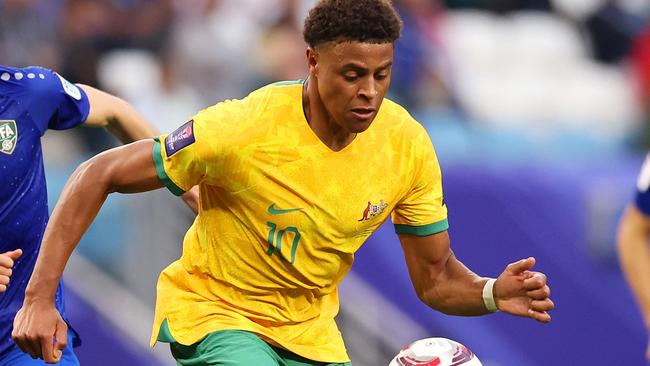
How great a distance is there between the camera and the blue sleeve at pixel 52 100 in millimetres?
5137

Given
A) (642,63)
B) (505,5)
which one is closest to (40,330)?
(642,63)

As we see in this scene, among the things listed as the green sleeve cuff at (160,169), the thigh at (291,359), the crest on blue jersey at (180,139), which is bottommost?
the thigh at (291,359)

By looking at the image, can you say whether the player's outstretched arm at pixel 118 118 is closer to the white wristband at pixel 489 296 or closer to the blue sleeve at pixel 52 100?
the blue sleeve at pixel 52 100

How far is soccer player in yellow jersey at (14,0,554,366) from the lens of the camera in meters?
4.63

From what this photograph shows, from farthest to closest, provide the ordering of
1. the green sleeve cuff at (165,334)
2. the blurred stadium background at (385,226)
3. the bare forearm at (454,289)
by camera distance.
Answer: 1. the blurred stadium background at (385,226)
2. the bare forearm at (454,289)
3. the green sleeve cuff at (165,334)

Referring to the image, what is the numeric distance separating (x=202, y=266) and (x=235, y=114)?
2.07 ft

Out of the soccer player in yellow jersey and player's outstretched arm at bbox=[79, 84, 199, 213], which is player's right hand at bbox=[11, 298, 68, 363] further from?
player's outstretched arm at bbox=[79, 84, 199, 213]

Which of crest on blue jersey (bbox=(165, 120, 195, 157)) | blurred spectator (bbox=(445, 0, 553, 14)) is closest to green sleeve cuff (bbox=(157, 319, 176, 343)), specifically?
crest on blue jersey (bbox=(165, 120, 195, 157))

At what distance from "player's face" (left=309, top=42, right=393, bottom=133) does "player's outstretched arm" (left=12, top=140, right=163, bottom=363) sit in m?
0.69

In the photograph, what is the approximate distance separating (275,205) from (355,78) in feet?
1.82

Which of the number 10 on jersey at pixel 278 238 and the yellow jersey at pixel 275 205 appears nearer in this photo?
the yellow jersey at pixel 275 205

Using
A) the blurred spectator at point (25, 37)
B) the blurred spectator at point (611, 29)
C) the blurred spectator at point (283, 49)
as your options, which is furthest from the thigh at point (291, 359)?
the blurred spectator at point (611, 29)

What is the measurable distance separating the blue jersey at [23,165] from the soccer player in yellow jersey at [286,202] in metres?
0.46

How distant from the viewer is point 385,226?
8820 mm
